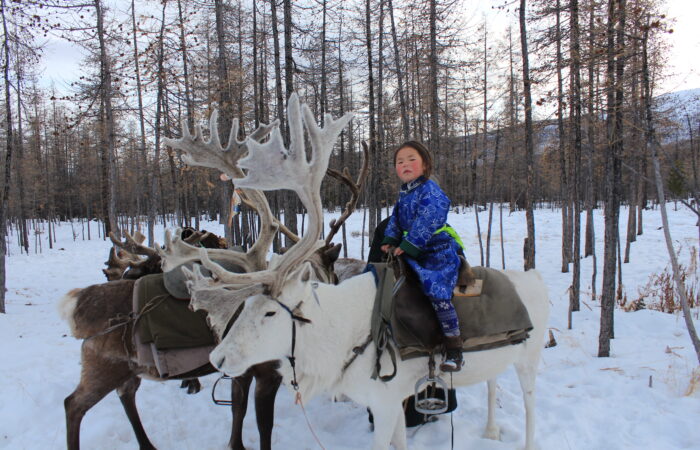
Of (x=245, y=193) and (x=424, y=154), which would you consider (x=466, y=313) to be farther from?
(x=245, y=193)

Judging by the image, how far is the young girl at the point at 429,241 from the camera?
2.77 meters

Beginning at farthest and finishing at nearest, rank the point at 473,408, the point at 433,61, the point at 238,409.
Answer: the point at 433,61 → the point at 473,408 → the point at 238,409

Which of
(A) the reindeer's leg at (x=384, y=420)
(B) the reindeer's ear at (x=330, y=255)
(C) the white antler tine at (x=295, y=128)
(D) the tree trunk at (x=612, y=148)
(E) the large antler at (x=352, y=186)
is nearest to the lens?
(C) the white antler tine at (x=295, y=128)

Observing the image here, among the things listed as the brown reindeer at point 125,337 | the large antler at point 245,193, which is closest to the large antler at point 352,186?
the large antler at point 245,193

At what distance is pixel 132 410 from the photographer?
12.3ft

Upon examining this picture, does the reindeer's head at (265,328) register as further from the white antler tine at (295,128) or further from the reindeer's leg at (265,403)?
the reindeer's leg at (265,403)

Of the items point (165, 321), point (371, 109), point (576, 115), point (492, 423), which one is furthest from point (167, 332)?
point (371, 109)

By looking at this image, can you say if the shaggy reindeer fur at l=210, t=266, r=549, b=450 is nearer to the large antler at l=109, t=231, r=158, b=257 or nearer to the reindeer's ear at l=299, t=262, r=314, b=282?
the reindeer's ear at l=299, t=262, r=314, b=282

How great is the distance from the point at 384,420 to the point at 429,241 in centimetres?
133

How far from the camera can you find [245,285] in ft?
8.59

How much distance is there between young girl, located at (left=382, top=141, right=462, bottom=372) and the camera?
2.77m

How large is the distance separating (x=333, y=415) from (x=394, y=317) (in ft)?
7.81

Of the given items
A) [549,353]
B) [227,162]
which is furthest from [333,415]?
[549,353]

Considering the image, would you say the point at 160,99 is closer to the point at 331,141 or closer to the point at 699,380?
the point at 331,141
